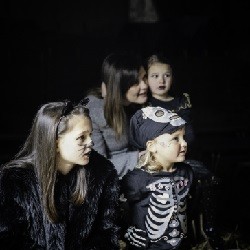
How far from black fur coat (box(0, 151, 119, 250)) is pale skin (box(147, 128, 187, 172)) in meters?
0.40

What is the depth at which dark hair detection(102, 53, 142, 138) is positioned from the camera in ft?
12.7

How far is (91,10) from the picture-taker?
5965 mm

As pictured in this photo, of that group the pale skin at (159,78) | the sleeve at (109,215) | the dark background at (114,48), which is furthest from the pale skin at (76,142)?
the dark background at (114,48)

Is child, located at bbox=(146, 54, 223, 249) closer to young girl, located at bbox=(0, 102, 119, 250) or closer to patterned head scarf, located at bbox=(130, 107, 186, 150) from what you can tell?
patterned head scarf, located at bbox=(130, 107, 186, 150)

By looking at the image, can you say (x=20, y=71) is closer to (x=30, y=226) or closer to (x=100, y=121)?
(x=100, y=121)

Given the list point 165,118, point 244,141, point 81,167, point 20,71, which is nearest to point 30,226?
point 81,167

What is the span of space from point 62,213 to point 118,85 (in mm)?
1446

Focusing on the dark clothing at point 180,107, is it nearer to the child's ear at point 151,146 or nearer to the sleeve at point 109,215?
the child's ear at point 151,146

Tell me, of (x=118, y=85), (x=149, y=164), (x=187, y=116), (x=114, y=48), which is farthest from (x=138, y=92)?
(x=114, y=48)

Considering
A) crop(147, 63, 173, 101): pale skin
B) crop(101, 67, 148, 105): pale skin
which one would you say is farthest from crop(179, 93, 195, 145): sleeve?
crop(101, 67, 148, 105): pale skin

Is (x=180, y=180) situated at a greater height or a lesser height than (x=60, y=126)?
lesser

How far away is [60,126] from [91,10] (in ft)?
11.9

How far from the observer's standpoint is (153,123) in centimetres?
320

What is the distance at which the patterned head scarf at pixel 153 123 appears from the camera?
315 centimetres
